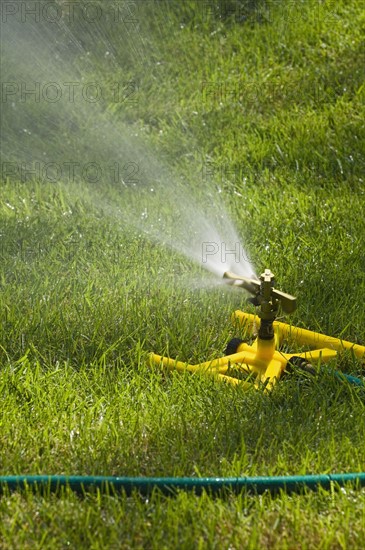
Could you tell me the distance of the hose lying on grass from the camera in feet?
7.37

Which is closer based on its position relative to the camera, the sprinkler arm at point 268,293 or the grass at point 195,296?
the grass at point 195,296

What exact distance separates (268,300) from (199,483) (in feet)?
2.20

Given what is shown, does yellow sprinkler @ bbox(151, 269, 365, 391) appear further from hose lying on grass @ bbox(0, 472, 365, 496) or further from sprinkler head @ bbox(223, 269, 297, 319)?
hose lying on grass @ bbox(0, 472, 365, 496)

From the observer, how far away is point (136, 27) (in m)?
5.11

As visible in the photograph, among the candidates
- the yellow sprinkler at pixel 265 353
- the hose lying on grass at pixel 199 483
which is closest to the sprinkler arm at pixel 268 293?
the yellow sprinkler at pixel 265 353

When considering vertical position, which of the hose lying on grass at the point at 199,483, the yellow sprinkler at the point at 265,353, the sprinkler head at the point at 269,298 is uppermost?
the sprinkler head at the point at 269,298

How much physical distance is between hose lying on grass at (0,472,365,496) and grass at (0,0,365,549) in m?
0.03

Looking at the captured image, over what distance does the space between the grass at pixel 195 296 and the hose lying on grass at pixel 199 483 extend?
3cm

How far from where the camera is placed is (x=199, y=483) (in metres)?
2.25

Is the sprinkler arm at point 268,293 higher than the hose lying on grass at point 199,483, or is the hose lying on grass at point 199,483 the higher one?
the sprinkler arm at point 268,293

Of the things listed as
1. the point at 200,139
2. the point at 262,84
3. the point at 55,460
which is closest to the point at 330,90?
the point at 262,84

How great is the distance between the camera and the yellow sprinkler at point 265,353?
271 cm

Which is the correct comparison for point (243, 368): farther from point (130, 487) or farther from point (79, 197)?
point (79, 197)

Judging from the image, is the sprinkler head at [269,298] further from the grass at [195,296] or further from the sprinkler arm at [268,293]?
the grass at [195,296]
